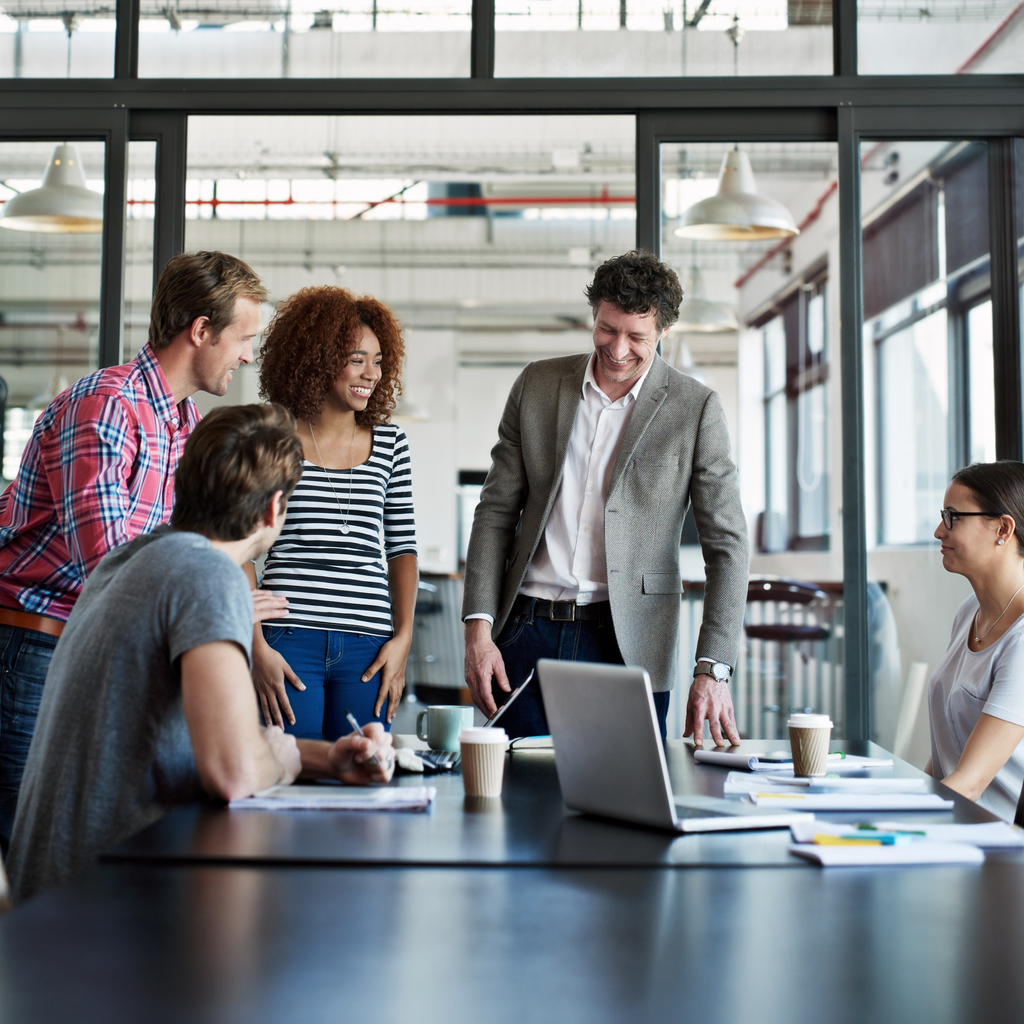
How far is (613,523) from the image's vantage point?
88.1 inches

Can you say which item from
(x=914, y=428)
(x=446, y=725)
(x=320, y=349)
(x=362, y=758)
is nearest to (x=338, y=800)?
(x=362, y=758)

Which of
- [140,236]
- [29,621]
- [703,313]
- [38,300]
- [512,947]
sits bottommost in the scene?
[512,947]

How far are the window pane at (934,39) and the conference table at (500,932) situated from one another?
2.51 metres

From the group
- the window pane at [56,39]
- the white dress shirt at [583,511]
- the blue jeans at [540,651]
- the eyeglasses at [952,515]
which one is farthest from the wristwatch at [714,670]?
the window pane at [56,39]

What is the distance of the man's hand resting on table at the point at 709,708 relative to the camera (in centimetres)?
204

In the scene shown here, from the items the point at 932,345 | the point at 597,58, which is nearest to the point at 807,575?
the point at 932,345

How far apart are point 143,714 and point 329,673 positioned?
0.91 m

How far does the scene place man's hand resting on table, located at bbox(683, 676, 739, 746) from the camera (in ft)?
6.68

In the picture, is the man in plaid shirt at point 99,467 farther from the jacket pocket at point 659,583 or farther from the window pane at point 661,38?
the window pane at point 661,38

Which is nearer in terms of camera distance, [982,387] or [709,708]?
[709,708]

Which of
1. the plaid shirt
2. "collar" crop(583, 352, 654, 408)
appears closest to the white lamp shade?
the plaid shirt

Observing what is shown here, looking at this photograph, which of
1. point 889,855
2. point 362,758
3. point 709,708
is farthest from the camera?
point 709,708

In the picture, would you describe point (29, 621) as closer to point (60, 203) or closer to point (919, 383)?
point (60, 203)

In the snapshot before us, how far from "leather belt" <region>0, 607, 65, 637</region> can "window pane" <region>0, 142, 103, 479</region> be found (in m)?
1.18
